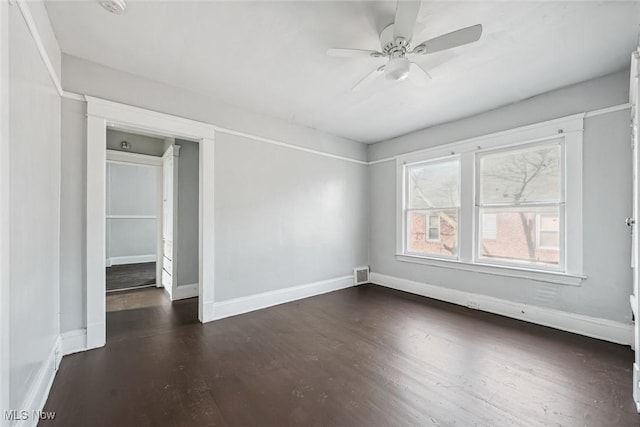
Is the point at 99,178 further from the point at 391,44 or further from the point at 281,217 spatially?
the point at 391,44

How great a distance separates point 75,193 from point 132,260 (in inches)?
221

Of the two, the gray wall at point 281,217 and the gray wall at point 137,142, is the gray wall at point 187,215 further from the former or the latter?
the gray wall at point 281,217

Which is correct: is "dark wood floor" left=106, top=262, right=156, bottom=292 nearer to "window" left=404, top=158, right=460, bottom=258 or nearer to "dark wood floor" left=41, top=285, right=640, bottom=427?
"dark wood floor" left=41, top=285, right=640, bottom=427

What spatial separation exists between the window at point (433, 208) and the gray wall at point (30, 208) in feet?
14.2

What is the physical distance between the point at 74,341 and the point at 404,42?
3.72 meters

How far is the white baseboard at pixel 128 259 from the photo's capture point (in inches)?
267

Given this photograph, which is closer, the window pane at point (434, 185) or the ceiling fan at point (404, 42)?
the ceiling fan at point (404, 42)

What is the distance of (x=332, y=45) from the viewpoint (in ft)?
7.43

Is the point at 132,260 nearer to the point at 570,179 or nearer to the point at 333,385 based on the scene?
the point at 333,385

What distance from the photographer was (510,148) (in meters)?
3.40

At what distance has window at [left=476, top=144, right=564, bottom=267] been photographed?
310 cm

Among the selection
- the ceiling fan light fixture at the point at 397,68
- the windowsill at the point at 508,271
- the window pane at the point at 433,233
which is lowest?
the windowsill at the point at 508,271

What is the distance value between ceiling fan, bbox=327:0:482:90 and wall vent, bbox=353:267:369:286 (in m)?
3.40

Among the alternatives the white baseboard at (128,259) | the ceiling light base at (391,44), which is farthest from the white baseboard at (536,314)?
the white baseboard at (128,259)
